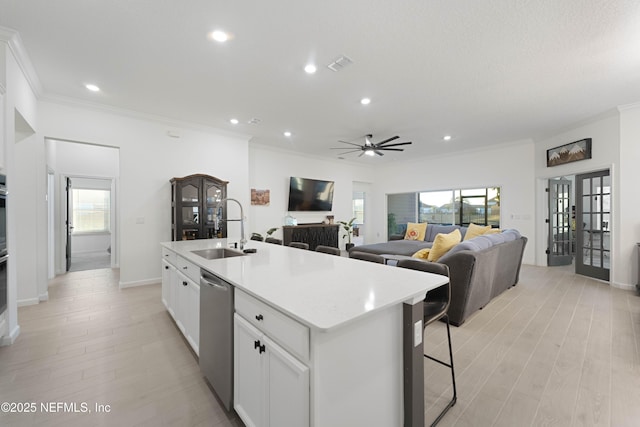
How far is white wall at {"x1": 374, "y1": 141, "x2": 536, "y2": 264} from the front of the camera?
6.02 metres

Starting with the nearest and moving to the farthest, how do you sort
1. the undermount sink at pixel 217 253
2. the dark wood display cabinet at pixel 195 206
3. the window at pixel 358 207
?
1. the undermount sink at pixel 217 253
2. the dark wood display cabinet at pixel 195 206
3. the window at pixel 358 207

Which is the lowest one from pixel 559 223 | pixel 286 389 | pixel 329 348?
pixel 286 389

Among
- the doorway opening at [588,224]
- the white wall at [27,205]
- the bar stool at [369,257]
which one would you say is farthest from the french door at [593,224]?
the white wall at [27,205]

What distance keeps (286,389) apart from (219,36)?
9.36 ft

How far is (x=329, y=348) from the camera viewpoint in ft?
3.39

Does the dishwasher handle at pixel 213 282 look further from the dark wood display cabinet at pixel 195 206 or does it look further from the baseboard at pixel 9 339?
the dark wood display cabinet at pixel 195 206

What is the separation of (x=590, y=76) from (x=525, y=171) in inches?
127

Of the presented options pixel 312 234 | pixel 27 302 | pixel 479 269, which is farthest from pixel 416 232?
pixel 27 302

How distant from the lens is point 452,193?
7445 millimetres

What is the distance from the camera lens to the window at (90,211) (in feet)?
25.8

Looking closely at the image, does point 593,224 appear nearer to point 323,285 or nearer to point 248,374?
point 323,285

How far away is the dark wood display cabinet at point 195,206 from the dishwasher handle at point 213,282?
2693 millimetres

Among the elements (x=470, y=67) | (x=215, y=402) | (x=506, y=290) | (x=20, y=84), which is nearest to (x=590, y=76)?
(x=470, y=67)

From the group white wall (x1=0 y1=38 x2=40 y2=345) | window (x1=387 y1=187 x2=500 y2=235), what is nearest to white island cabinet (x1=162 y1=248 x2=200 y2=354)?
white wall (x1=0 y1=38 x2=40 y2=345)
